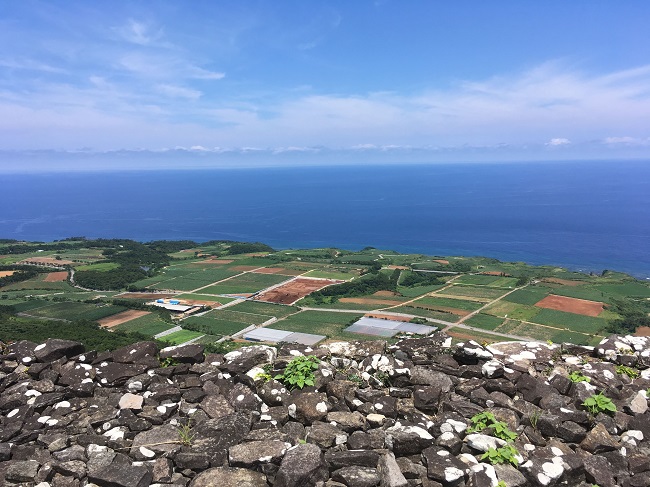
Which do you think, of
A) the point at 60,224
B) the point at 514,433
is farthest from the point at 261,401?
the point at 60,224

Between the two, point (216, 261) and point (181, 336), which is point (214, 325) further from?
point (216, 261)

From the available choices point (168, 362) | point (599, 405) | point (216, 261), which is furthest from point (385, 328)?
point (216, 261)

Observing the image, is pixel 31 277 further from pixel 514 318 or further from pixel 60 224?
pixel 60 224

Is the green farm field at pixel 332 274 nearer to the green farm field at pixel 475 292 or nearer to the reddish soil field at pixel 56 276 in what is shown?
the green farm field at pixel 475 292

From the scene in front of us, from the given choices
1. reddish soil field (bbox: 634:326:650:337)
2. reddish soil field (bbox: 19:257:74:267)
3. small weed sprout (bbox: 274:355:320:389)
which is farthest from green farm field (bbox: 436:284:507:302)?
reddish soil field (bbox: 19:257:74:267)

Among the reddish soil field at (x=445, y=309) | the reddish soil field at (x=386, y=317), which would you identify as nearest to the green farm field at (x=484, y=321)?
the reddish soil field at (x=445, y=309)

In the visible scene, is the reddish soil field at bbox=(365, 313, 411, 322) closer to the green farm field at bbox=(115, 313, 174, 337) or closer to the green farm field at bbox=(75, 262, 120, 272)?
the green farm field at bbox=(115, 313, 174, 337)
